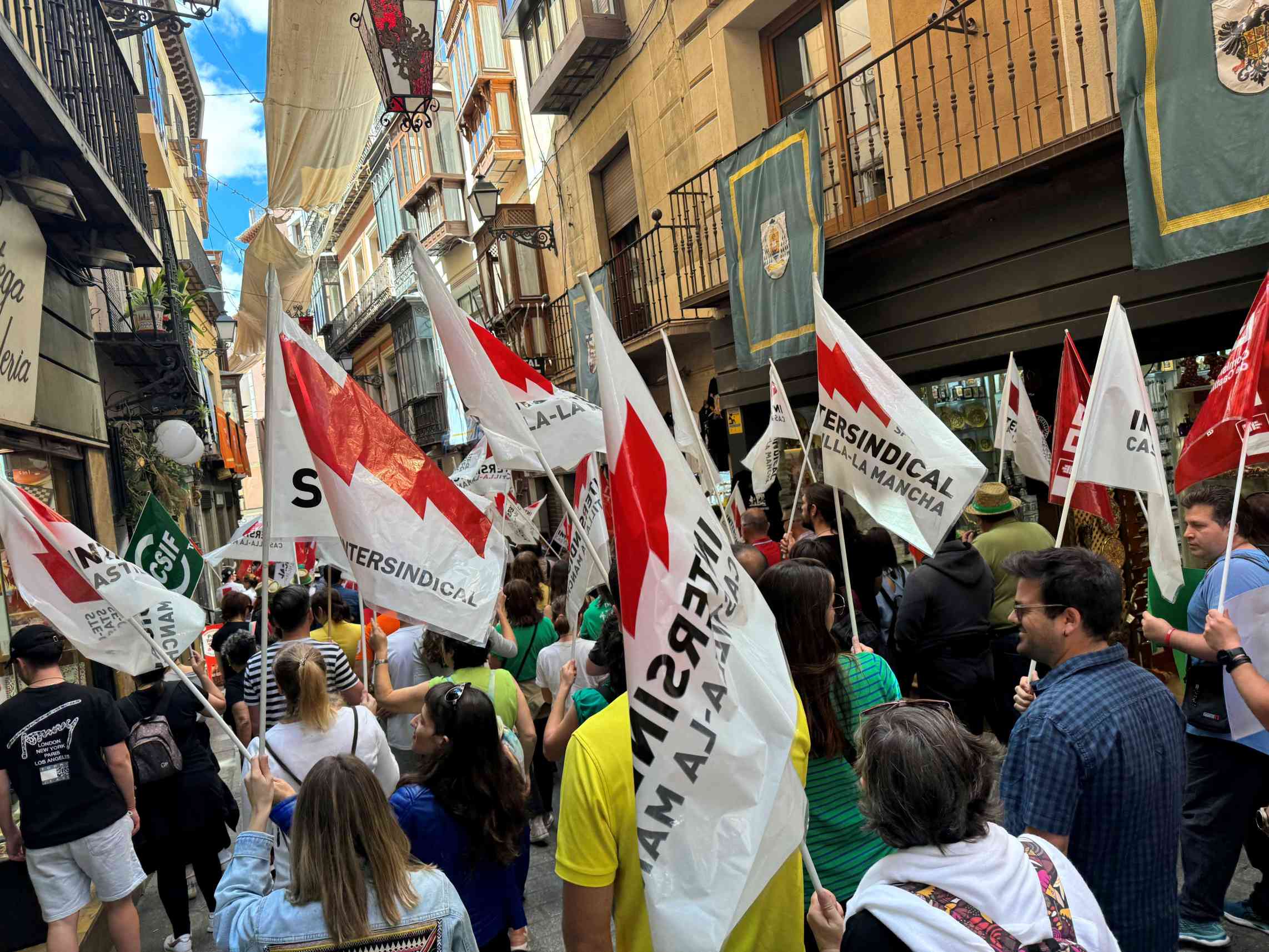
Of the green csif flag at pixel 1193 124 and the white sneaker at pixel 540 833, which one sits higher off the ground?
the green csif flag at pixel 1193 124

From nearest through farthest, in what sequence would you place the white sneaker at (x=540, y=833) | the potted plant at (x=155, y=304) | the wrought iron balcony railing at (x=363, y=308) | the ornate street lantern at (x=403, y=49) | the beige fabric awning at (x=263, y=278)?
1. the white sneaker at (x=540, y=833)
2. the ornate street lantern at (x=403, y=49)
3. the potted plant at (x=155, y=304)
4. the beige fabric awning at (x=263, y=278)
5. the wrought iron balcony railing at (x=363, y=308)

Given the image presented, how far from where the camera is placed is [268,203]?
36.2ft

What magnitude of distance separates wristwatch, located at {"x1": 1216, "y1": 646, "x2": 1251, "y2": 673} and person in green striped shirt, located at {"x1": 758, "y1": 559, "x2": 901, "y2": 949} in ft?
3.60

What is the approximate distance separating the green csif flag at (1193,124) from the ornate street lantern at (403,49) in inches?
212

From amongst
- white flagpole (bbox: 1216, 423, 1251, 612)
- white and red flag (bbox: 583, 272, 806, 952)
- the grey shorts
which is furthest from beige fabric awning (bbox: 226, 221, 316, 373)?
white and red flag (bbox: 583, 272, 806, 952)

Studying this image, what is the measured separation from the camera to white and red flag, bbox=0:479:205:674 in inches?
171

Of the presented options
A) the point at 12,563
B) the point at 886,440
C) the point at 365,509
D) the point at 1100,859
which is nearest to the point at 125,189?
the point at 12,563

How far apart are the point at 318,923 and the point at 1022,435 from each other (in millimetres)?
5680

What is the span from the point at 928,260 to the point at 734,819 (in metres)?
7.79

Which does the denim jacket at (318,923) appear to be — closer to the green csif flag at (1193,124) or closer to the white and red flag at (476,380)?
the white and red flag at (476,380)

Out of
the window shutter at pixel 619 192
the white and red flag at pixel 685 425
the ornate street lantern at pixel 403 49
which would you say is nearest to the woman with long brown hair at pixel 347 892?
the white and red flag at pixel 685 425

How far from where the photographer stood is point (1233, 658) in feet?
10.7

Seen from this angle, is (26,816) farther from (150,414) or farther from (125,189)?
(150,414)

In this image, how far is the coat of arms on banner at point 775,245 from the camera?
9688mm
